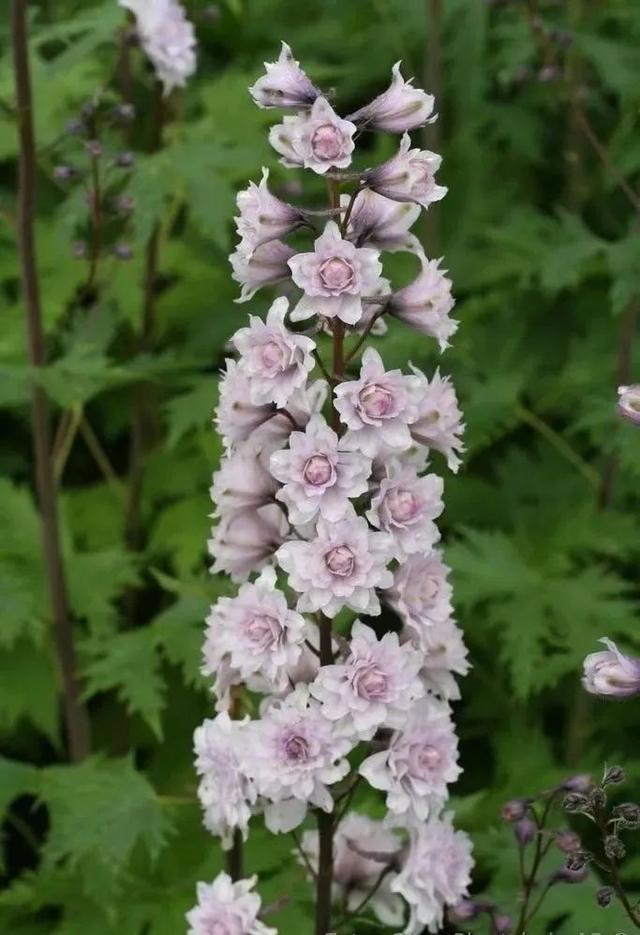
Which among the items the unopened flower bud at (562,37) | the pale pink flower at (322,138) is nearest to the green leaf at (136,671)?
the pale pink flower at (322,138)

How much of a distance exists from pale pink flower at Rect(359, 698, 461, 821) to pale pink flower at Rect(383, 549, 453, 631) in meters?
0.15

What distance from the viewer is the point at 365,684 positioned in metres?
1.88

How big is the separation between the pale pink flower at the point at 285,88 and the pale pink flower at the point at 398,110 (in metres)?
0.08

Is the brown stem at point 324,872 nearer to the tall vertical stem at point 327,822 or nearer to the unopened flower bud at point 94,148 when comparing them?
the tall vertical stem at point 327,822

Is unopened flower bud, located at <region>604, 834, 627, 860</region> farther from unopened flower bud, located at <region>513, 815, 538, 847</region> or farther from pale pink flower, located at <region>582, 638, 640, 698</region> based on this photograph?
unopened flower bud, located at <region>513, 815, 538, 847</region>

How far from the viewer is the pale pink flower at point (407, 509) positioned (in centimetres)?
185

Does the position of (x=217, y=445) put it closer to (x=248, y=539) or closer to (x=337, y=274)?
(x=248, y=539)

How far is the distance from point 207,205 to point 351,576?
168cm

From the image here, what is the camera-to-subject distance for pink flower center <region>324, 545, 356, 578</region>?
5.97 feet

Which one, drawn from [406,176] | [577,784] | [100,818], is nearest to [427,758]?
[577,784]

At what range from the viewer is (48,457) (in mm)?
3158

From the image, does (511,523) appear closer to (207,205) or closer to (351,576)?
(207,205)

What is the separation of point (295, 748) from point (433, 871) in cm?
35

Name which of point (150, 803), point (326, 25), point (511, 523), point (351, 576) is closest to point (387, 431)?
point (351, 576)
